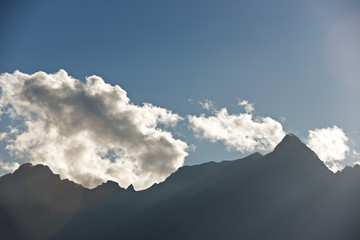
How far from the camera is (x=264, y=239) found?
18500 centimetres

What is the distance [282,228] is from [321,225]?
21.2 m

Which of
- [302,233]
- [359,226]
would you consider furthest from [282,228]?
[359,226]

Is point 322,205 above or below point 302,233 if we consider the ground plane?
above

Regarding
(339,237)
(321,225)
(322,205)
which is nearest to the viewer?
(339,237)

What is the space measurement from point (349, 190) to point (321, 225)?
3281 cm

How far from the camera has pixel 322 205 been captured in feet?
646

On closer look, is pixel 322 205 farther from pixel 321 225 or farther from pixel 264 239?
pixel 264 239

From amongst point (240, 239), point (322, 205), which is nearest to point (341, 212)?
point (322, 205)

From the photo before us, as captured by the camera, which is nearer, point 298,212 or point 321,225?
point 321,225

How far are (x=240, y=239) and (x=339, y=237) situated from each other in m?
52.8

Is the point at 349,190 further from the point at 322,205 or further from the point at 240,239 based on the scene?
the point at 240,239

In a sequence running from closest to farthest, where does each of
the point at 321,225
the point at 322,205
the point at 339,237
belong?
the point at 339,237 → the point at 321,225 → the point at 322,205

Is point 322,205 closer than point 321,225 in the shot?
No

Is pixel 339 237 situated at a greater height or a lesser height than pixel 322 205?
lesser
